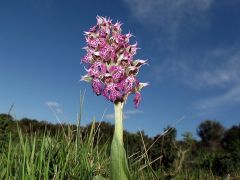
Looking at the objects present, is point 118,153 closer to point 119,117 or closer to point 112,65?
point 119,117

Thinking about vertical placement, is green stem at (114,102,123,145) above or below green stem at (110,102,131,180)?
above

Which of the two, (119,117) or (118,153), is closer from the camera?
(118,153)

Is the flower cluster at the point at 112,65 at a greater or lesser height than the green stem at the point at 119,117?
greater

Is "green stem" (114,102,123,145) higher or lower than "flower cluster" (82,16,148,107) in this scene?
lower

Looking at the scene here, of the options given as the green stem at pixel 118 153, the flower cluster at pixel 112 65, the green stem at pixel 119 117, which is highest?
the flower cluster at pixel 112 65

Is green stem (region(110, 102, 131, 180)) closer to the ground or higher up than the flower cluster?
closer to the ground

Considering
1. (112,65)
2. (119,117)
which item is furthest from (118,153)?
(112,65)

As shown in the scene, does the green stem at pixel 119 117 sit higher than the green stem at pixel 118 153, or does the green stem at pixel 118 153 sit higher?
the green stem at pixel 119 117

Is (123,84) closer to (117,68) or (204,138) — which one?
(117,68)

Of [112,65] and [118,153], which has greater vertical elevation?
[112,65]

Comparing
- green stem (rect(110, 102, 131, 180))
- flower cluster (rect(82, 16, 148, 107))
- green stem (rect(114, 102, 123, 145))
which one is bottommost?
green stem (rect(110, 102, 131, 180))
